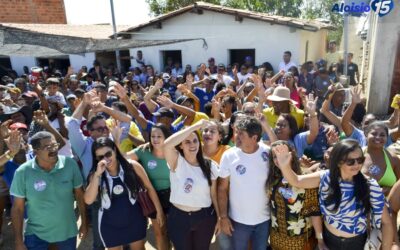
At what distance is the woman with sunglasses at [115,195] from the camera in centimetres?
275

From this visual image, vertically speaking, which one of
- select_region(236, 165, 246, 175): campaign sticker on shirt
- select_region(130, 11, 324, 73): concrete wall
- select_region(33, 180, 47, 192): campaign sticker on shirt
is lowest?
select_region(33, 180, 47, 192): campaign sticker on shirt

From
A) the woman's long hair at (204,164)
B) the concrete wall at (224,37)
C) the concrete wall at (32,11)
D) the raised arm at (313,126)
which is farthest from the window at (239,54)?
the concrete wall at (32,11)

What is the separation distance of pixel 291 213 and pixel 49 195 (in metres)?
1.96

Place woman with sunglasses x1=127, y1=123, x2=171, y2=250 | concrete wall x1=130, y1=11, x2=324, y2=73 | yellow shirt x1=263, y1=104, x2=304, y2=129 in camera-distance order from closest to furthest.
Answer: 1. woman with sunglasses x1=127, y1=123, x2=171, y2=250
2. yellow shirt x1=263, y1=104, x2=304, y2=129
3. concrete wall x1=130, y1=11, x2=324, y2=73

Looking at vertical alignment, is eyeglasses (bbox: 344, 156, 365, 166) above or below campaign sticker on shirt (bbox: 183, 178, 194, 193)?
above

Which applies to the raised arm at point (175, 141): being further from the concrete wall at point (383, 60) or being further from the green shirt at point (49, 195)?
the concrete wall at point (383, 60)

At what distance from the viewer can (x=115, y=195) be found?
2793 millimetres

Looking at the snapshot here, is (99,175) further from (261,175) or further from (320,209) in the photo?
(320,209)

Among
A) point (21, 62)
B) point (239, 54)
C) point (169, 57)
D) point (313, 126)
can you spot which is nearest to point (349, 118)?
point (313, 126)

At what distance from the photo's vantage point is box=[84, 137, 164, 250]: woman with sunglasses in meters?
2.75

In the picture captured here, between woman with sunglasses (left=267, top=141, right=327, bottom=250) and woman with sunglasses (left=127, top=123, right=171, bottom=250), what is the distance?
1025mm

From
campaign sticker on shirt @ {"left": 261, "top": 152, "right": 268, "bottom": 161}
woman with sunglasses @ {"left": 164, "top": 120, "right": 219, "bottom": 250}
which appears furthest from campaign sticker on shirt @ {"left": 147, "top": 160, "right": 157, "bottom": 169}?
campaign sticker on shirt @ {"left": 261, "top": 152, "right": 268, "bottom": 161}

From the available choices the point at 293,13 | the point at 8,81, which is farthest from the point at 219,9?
the point at 293,13

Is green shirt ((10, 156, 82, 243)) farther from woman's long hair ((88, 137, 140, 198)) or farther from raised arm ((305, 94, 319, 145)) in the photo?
raised arm ((305, 94, 319, 145))
